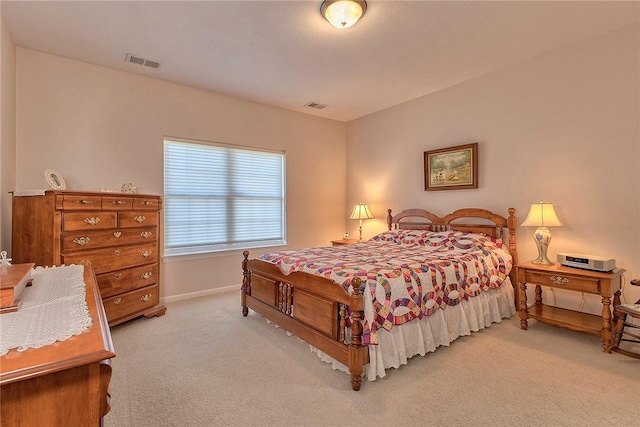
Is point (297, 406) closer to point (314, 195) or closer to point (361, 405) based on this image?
point (361, 405)

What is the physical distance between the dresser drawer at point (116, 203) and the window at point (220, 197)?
3.08 feet

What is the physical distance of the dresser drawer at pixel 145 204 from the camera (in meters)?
3.24

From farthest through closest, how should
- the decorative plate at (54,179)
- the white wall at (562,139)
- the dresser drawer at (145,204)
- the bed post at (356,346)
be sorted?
1. the dresser drawer at (145,204)
2. the decorative plate at (54,179)
3. the white wall at (562,139)
4. the bed post at (356,346)

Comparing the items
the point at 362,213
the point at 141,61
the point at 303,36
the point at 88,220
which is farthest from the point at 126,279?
the point at 362,213

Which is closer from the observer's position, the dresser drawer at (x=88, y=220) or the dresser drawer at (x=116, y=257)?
the dresser drawer at (x=88, y=220)

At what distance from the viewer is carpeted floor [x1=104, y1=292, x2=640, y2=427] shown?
1830 mm

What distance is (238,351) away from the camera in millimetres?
2670

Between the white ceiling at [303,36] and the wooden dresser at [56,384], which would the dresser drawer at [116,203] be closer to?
the white ceiling at [303,36]

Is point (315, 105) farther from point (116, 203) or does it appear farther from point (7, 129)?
point (7, 129)

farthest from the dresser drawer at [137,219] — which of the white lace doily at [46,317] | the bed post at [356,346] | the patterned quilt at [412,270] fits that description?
the bed post at [356,346]

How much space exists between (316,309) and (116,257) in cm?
208

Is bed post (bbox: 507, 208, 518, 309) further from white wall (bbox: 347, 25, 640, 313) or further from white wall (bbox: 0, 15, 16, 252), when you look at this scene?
white wall (bbox: 0, 15, 16, 252)

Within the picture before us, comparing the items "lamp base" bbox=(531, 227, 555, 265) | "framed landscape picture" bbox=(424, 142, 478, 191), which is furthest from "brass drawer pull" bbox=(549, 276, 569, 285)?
"framed landscape picture" bbox=(424, 142, 478, 191)

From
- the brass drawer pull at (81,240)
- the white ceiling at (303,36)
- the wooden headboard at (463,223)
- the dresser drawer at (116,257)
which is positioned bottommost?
the dresser drawer at (116,257)
